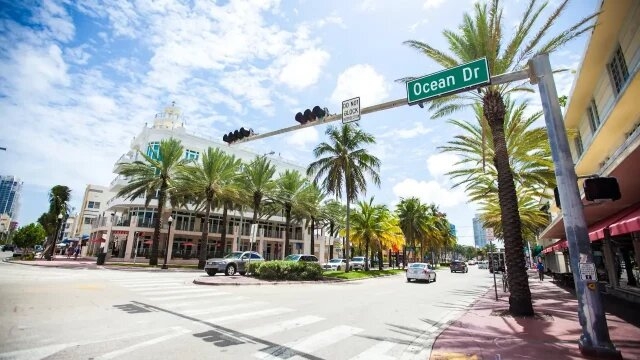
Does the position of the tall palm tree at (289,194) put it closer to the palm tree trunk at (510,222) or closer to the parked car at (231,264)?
the parked car at (231,264)

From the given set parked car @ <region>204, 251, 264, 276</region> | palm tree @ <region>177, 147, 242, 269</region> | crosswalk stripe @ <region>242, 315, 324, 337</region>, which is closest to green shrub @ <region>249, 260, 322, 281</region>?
parked car @ <region>204, 251, 264, 276</region>

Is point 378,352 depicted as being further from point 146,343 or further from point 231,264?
point 231,264

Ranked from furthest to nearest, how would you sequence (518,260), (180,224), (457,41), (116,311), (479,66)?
1. (180,224)
2. (457,41)
3. (518,260)
4. (116,311)
5. (479,66)

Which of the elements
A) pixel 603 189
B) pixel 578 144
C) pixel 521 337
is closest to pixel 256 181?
pixel 578 144

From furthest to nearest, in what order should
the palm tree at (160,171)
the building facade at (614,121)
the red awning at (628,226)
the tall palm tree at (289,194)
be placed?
the tall palm tree at (289,194) → the palm tree at (160,171) → the building facade at (614,121) → the red awning at (628,226)

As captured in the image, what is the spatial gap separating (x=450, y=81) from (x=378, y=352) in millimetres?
5627

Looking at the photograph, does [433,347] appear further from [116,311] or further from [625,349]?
[116,311]

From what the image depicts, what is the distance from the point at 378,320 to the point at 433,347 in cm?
271

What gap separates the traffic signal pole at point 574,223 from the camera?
582 cm

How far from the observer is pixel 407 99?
7461 mm

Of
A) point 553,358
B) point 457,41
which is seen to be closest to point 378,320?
point 553,358

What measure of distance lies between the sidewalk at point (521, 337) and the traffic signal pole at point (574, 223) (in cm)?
47

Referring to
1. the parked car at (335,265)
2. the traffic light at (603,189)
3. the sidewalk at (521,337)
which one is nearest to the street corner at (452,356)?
the sidewalk at (521,337)

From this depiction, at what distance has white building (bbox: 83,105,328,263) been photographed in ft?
137
